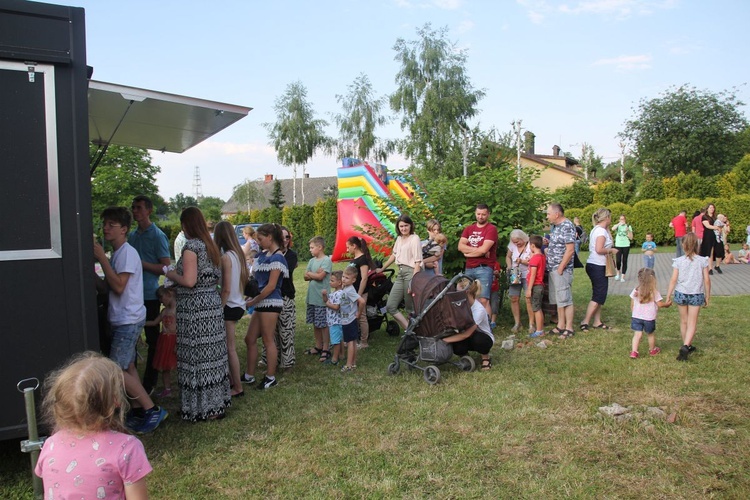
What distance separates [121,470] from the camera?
6.93 feet

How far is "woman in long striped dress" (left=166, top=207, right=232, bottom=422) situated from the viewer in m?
4.89

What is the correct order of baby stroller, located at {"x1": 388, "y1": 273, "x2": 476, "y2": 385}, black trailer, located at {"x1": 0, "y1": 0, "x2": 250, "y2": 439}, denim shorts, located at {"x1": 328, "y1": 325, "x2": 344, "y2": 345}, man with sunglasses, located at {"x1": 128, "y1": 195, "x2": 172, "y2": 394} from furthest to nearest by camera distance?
1. denim shorts, located at {"x1": 328, "y1": 325, "x2": 344, "y2": 345}
2. baby stroller, located at {"x1": 388, "y1": 273, "x2": 476, "y2": 385}
3. man with sunglasses, located at {"x1": 128, "y1": 195, "x2": 172, "y2": 394}
4. black trailer, located at {"x1": 0, "y1": 0, "x2": 250, "y2": 439}

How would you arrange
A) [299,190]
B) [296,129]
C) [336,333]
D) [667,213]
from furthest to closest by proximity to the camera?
[299,190] < [296,129] < [667,213] < [336,333]

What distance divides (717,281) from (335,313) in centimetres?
1161

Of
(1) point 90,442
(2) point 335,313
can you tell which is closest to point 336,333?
(2) point 335,313

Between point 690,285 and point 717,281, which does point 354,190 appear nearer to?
point 717,281

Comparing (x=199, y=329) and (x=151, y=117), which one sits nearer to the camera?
(x=199, y=329)

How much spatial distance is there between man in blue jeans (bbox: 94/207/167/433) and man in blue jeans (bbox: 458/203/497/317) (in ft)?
15.3

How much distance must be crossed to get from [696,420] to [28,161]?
209 inches

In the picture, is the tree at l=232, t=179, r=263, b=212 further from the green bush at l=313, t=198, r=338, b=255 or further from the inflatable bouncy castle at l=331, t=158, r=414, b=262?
the inflatable bouncy castle at l=331, t=158, r=414, b=262

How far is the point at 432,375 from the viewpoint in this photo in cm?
593

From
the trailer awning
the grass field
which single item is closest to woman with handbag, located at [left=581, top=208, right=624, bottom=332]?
the grass field

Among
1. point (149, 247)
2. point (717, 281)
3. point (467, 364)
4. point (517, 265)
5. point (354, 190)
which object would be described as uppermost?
point (354, 190)

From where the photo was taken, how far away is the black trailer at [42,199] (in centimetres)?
350
